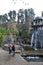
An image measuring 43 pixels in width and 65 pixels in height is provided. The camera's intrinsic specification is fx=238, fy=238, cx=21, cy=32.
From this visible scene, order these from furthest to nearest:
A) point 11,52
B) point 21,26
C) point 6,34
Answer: point 21,26, point 6,34, point 11,52

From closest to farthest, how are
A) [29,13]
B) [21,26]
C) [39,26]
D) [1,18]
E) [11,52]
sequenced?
[11,52] < [39,26] < [21,26] < [29,13] < [1,18]

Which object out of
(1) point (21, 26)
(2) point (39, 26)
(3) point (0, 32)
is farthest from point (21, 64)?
(1) point (21, 26)

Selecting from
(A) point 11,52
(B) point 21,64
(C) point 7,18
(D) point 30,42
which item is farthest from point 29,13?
(B) point 21,64

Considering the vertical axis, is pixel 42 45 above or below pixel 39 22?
below

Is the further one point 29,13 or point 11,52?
point 29,13

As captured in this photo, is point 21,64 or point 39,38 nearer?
→ point 21,64

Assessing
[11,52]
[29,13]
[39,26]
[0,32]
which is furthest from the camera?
[29,13]

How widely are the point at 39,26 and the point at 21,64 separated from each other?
30.3 m

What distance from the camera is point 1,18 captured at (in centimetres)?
6197

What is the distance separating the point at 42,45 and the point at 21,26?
52.0 feet

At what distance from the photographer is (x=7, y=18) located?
200 ft

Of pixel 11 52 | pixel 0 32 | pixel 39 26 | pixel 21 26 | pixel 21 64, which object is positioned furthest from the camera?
pixel 21 26

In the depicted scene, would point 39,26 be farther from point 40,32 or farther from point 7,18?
point 7,18

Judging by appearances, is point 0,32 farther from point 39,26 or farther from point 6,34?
point 39,26
